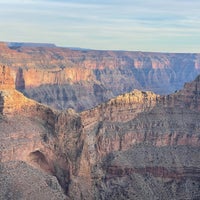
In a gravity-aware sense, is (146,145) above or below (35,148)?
below

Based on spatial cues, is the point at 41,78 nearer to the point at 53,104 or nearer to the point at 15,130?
the point at 53,104

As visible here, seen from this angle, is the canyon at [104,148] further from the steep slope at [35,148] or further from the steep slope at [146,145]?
the steep slope at [35,148]

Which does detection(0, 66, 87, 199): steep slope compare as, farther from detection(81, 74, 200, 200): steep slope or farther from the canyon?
detection(81, 74, 200, 200): steep slope

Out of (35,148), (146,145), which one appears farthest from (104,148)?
(35,148)

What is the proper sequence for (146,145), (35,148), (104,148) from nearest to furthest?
(35,148) < (104,148) < (146,145)

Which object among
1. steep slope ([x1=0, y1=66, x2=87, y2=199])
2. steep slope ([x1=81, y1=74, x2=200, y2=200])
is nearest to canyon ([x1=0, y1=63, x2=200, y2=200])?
steep slope ([x1=81, y1=74, x2=200, y2=200])

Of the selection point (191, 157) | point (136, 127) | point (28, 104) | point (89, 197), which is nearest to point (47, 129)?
point (28, 104)

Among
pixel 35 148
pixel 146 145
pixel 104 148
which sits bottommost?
pixel 104 148

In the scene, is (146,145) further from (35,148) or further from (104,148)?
(35,148)

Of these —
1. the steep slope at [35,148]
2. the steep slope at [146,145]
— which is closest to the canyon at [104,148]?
the steep slope at [146,145]
